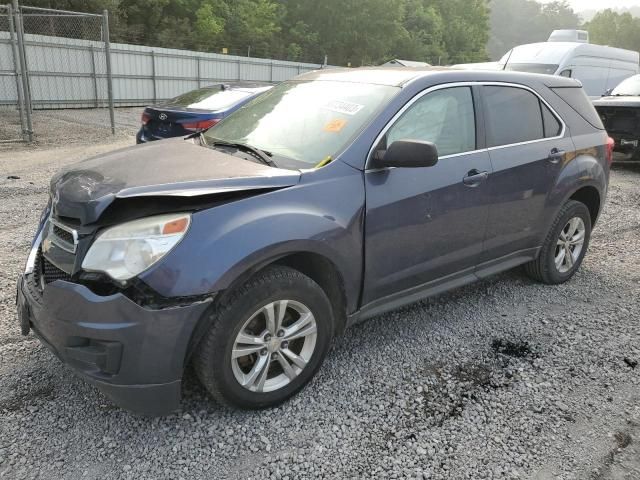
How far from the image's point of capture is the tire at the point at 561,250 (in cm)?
447

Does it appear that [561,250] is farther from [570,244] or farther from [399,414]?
[399,414]

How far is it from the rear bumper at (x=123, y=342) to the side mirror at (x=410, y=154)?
1295 mm

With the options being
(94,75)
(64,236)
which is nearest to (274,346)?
(64,236)

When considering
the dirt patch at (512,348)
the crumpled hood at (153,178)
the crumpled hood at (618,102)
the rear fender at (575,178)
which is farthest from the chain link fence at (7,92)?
the crumpled hood at (618,102)

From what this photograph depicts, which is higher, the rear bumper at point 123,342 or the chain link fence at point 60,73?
the rear bumper at point 123,342

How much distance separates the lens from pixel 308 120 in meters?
3.42

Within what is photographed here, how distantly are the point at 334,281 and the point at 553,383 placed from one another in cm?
150

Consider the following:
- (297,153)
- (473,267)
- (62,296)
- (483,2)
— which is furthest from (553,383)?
(483,2)

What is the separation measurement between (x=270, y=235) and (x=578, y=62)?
13.1 metres

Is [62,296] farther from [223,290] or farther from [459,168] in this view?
[459,168]

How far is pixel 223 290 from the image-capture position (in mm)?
2498

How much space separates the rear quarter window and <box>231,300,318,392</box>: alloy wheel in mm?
2981

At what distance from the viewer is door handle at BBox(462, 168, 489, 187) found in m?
3.53

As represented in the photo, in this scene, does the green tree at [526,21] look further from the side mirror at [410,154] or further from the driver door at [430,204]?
the side mirror at [410,154]
